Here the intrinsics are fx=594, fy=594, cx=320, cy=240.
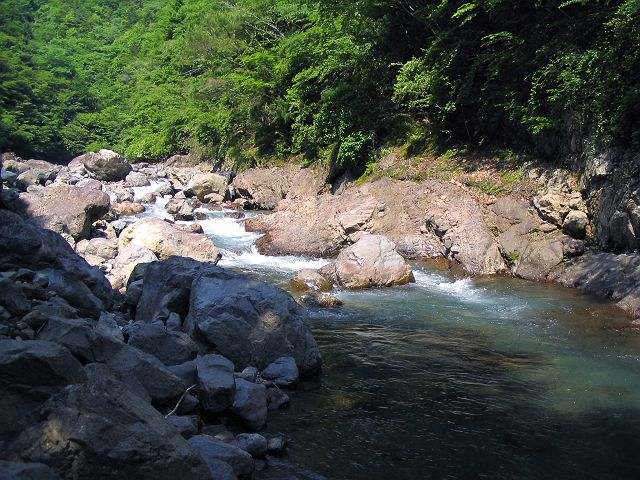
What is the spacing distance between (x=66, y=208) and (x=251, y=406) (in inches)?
504

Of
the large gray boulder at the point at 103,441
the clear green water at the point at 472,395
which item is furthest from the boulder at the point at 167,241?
the large gray boulder at the point at 103,441

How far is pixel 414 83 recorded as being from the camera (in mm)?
19453

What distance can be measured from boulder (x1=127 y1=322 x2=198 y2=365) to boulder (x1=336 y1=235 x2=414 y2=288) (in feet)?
22.3

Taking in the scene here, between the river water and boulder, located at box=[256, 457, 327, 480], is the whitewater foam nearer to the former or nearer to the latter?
the river water

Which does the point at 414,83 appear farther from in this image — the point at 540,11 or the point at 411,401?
the point at 411,401

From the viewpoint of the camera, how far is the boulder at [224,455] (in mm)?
5066

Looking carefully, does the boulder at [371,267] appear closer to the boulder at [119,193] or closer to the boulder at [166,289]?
the boulder at [166,289]

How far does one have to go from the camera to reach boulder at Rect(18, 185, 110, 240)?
16.7 meters

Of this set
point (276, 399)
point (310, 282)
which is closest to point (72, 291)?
point (276, 399)

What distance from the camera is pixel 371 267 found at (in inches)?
546

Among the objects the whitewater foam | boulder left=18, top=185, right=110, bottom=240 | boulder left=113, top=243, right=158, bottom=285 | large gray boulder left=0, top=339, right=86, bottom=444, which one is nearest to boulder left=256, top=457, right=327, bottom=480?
large gray boulder left=0, top=339, right=86, bottom=444

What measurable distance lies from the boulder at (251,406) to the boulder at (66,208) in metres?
11.6

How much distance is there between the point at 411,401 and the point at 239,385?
2193 millimetres

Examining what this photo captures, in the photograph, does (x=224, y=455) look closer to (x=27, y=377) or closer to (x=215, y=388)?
(x=215, y=388)
